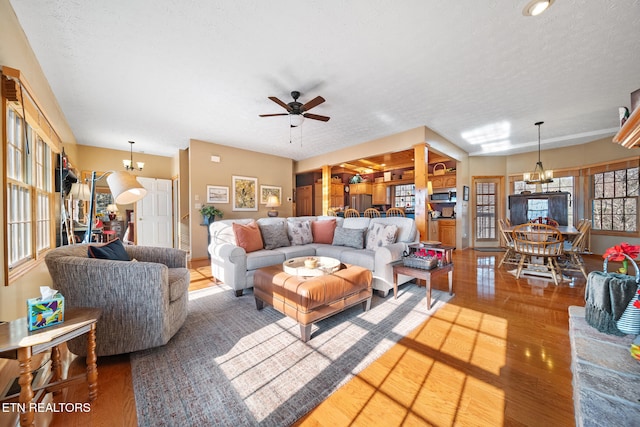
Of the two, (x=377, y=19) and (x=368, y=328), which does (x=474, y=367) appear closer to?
(x=368, y=328)

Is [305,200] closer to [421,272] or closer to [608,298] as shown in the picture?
[421,272]

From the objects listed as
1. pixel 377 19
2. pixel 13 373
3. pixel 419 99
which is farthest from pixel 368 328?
pixel 419 99

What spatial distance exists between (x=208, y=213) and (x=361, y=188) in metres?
5.05

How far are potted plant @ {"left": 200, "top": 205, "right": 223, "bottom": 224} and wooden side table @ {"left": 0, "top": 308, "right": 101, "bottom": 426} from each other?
3.91 metres

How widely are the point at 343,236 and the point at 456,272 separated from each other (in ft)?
7.20

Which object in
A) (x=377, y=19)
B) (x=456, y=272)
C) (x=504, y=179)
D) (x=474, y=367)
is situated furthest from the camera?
(x=504, y=179)

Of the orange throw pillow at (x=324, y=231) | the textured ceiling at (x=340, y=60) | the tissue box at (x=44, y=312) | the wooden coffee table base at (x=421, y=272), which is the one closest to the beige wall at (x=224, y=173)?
the textured ceiling at (x=340, y=60)

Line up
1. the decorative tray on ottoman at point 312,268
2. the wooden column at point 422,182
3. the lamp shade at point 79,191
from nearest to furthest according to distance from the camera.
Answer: the decorative tray on ottoman at point 312,268, the lamp shade at point 79,191, the wooden column at point 422,182

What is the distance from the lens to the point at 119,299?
1656 mm

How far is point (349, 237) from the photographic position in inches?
145

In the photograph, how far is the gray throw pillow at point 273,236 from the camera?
3.67 meters

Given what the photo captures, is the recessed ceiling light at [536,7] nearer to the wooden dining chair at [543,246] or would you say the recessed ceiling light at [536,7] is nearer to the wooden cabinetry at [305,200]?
the wooden dining chair at [543,246]

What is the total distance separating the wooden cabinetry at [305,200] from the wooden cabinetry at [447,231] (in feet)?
13.6

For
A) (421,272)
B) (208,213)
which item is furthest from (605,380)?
(208,213)
